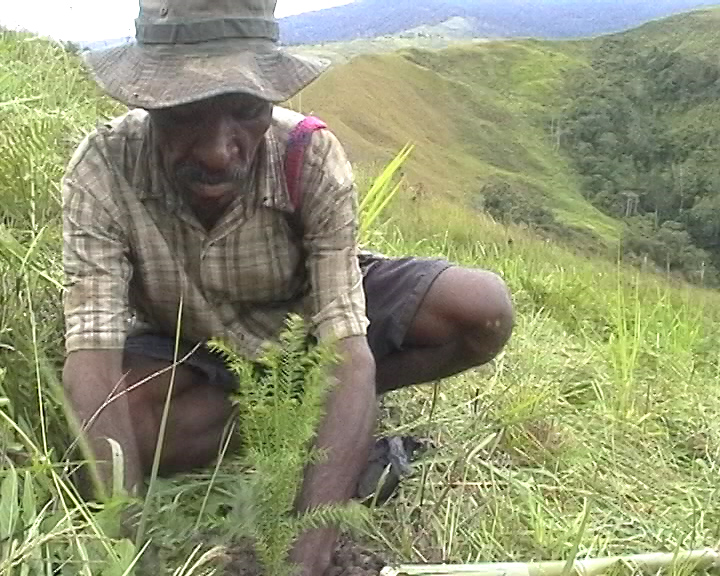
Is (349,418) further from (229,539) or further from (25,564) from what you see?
(25,564)

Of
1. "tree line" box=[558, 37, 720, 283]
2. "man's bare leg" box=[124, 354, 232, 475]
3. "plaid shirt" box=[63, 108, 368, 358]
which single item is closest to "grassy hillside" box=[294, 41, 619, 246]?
"tree line" box=[558, 37, 720, 283]

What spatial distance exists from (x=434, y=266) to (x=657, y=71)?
2466 inches

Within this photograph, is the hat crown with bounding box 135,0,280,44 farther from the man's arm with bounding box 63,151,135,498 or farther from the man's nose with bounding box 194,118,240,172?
the man's arm with bounding box 63,151,135,498

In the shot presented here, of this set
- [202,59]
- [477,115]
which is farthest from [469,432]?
[477,115]

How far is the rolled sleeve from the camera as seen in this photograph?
6.75 feet

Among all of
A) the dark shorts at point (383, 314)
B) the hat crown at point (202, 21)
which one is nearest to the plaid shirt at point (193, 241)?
the dark shorts at point (383, 314)

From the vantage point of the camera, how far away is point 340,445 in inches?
78.8

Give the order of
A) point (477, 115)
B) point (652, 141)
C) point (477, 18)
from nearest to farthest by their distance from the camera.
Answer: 1. point (652, 141)
2. point (477, 115)
3. point (477, 18)

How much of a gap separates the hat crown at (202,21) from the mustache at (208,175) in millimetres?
228

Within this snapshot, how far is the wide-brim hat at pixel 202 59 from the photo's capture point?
1839 millimetres

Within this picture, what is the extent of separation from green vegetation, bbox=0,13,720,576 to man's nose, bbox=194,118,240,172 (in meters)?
0.48

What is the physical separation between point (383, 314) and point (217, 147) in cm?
78

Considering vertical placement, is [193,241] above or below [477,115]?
above

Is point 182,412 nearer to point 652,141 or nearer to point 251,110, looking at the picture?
point 251,110
